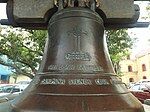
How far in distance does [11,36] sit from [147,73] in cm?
3543

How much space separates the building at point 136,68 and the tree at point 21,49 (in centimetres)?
3287

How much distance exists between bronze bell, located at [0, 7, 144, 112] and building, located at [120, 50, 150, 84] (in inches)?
1714

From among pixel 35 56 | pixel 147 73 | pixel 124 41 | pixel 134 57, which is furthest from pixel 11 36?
pixel 134 57

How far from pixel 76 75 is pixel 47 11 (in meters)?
0.60

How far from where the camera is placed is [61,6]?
2.15 metres

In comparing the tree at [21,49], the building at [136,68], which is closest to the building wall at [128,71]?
the building at [136,68]

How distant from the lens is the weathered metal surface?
7.38ft

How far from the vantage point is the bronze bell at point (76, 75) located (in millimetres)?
1729

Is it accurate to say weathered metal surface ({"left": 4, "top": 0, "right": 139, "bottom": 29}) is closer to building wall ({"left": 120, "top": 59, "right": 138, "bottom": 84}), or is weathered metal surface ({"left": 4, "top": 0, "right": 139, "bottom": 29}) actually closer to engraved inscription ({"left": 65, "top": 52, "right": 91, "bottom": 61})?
engraved inscription ({"left": 65, "top": 52, "right": 91, "bottom": 61})

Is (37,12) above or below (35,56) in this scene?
below

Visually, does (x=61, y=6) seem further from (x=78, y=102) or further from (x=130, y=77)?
(x=130, y=77)

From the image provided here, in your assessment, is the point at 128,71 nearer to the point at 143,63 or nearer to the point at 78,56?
the point at 143,63

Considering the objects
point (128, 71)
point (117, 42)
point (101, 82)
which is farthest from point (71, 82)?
point (128, 71)

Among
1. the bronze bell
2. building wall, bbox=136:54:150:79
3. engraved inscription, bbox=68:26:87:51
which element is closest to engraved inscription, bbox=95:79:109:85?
the bronze bell
